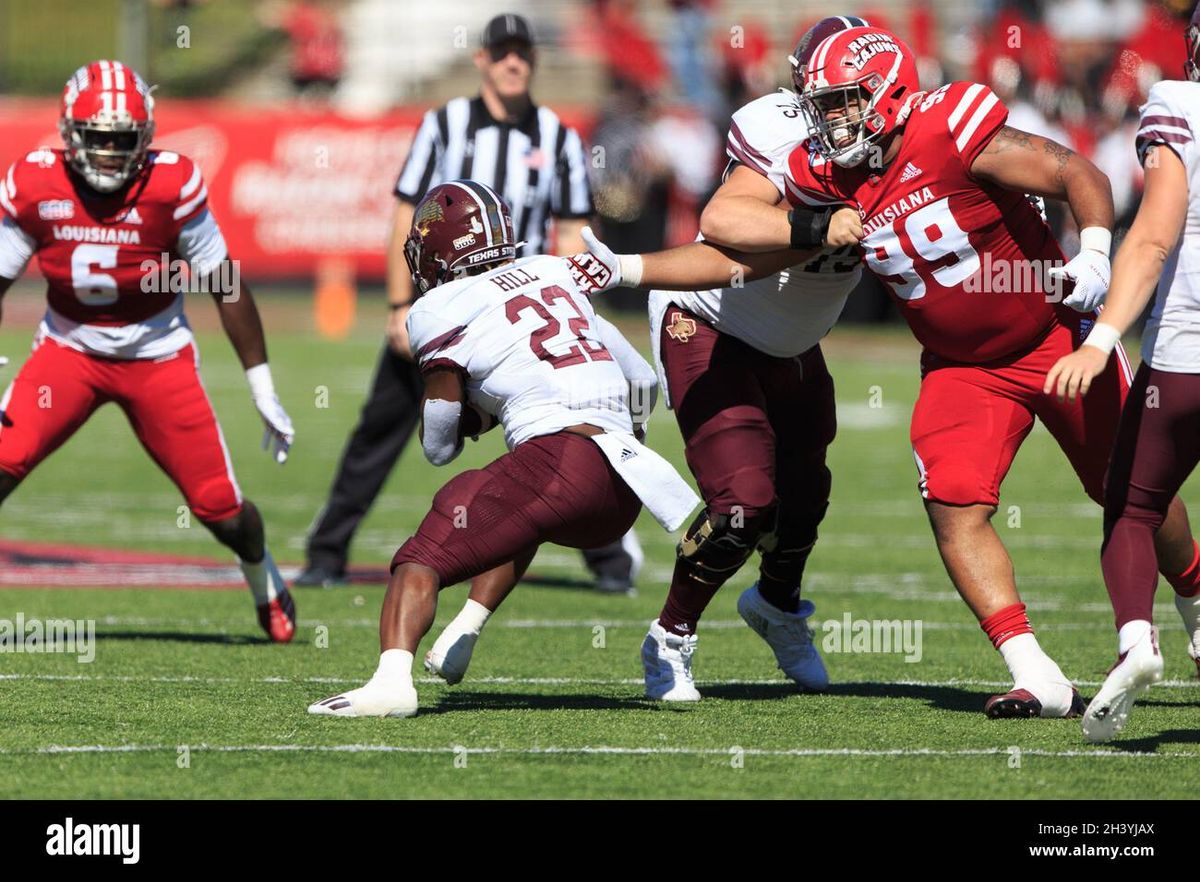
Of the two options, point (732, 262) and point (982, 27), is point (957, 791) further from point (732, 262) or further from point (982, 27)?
point (982, 27)

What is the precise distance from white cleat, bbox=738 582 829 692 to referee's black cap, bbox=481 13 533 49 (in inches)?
125

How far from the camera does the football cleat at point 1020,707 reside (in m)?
5.28

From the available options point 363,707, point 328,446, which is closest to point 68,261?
point 363,707

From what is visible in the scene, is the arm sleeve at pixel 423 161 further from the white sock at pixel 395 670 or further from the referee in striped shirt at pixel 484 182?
the white sock at pixel 395 670

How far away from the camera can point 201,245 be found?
22.5 ft

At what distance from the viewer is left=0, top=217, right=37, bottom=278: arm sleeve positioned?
6.77m

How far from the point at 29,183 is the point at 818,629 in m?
3.17

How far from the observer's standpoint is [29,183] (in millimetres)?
6719

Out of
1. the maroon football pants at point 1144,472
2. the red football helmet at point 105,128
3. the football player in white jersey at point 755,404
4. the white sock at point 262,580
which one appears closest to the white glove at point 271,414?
the white sock at point 262,580

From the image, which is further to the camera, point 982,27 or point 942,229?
point 982,27

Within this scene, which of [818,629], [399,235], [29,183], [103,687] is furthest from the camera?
[399,235]

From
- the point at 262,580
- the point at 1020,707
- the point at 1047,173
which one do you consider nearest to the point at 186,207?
the point at 262,580

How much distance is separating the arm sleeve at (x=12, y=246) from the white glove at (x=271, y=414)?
33.9 inches

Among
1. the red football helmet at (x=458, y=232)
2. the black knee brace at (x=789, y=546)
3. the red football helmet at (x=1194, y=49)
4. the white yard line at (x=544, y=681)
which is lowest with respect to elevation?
the white yard line at (x=544, y=681)
